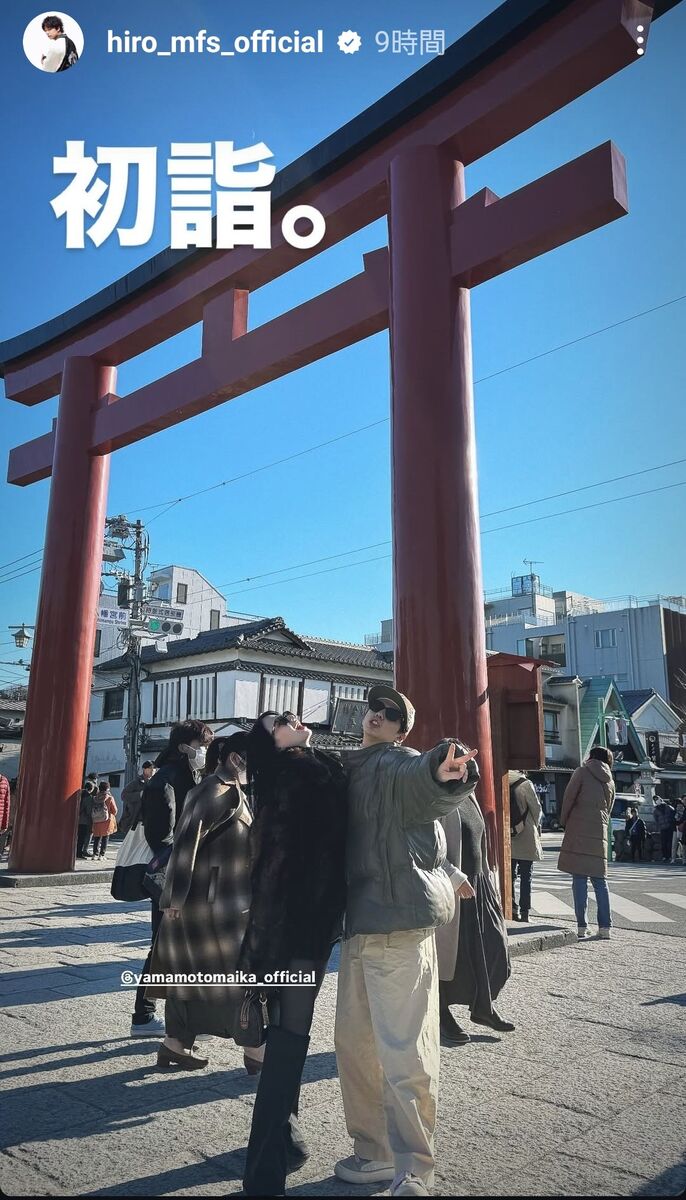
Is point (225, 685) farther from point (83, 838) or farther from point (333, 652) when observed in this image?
point (83, 838)

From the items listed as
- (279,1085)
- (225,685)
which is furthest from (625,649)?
(279,1085)

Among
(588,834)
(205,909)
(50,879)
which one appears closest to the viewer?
(205,909)

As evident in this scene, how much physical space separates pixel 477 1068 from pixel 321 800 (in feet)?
6.07

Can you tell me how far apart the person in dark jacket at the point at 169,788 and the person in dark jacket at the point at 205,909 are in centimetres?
54

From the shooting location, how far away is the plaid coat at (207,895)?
3.87 metres

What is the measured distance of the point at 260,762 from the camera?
3197mm

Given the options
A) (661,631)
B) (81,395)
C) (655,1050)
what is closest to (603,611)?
(661,631)

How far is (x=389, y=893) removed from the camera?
285 cm

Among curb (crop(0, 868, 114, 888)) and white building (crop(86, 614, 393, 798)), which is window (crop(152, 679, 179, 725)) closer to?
white building (crop(86, 614, 393, 798))

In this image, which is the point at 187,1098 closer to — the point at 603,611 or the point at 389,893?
the point at 389,893

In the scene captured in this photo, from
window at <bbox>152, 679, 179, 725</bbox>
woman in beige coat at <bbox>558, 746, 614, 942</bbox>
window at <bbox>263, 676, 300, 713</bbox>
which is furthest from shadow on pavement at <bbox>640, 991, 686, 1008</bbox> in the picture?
window at <bbox>152, 679, 179, 725</bbox>

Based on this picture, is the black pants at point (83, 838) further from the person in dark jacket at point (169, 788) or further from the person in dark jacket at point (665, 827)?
the person in dark jacket at point (665, 827)

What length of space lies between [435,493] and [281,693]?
20209 mm

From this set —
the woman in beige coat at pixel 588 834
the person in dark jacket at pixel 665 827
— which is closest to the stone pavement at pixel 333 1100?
the woman in beige coat at pixel 588 834
